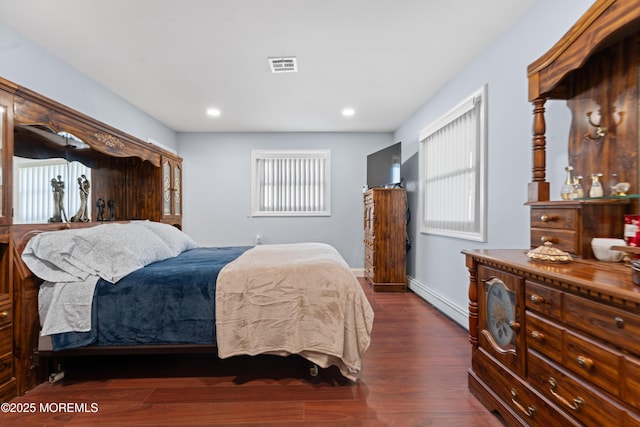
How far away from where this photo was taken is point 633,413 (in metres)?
0.89

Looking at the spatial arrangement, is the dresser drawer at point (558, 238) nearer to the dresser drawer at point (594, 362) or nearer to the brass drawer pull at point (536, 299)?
the brass drawer pull at point (536, 299)

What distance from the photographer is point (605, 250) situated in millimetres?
1286

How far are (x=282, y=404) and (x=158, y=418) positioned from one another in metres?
0.66

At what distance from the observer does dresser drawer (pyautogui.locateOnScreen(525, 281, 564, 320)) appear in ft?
3.80

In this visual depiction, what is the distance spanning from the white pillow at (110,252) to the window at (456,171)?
2.68 m

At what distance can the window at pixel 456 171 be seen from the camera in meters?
2.54

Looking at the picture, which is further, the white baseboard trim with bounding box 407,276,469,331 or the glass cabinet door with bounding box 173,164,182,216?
the glass cabinet door with bounding box 173,164,182,216

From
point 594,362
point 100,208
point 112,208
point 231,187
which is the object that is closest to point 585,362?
point 594,362

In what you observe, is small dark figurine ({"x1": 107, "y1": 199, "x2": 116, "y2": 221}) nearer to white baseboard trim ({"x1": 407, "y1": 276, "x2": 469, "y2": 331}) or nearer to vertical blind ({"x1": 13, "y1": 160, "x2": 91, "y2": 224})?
vertical blind ({"x1": 13, "y1": 160, "x2": 91, "y2": 224})

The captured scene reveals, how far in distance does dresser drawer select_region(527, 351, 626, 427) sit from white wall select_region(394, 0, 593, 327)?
101 centimetres

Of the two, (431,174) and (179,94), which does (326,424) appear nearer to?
(431,174)

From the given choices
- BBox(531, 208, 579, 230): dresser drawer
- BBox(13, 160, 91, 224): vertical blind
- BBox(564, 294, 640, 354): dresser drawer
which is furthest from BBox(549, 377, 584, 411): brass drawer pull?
BBox(13, 160, 91, 224): vertical blind

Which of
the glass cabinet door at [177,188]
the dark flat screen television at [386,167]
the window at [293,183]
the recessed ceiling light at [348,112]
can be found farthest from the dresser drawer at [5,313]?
the dark flat screen television at [386,167]

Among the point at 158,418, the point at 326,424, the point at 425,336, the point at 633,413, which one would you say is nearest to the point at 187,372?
the point at 158,418
